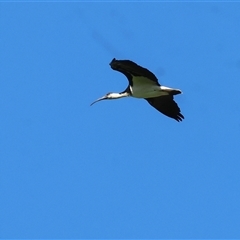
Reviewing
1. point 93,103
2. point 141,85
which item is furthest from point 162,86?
point 93,103

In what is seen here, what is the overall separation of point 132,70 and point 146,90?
4.70ft

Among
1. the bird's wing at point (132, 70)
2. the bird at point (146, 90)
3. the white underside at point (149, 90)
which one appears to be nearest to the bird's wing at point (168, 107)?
the bird at point (146, 90)

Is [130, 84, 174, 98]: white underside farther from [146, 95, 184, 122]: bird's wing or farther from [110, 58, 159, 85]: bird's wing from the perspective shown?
[146, 95, 184, 122]: bird's wing

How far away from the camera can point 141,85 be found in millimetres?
46375

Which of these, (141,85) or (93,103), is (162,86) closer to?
(141,85)

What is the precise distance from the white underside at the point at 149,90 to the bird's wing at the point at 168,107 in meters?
1.14

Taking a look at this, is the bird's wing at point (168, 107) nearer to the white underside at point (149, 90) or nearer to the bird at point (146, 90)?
the bird at point (146, 90)

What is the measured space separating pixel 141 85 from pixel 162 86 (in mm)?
788

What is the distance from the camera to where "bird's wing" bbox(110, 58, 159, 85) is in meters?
44.3

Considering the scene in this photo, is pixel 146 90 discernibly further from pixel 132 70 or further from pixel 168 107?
pixel 168 107

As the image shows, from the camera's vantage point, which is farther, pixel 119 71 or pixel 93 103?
pixel 93 103

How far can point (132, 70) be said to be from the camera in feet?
149

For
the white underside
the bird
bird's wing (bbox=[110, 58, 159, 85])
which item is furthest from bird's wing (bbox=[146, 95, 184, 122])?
bird's wing (bbox=[110, 58, 159, 85])

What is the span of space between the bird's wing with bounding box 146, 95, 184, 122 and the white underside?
1.14m
